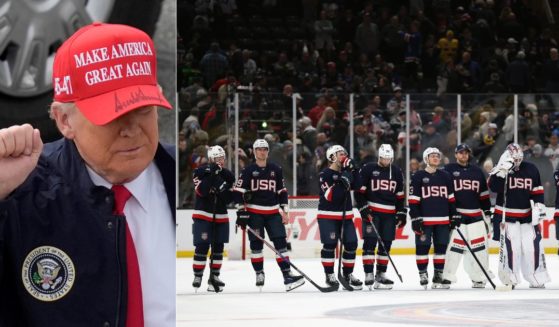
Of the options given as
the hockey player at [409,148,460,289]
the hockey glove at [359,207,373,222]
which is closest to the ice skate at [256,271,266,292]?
the hockey glove at [359,207,373,222]

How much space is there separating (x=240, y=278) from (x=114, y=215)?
12.1 meters

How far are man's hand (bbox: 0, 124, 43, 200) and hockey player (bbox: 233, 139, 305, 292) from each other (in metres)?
10.6

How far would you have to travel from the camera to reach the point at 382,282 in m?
12.5

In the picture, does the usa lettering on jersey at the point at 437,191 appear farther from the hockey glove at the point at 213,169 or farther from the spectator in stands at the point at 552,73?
the spectator in stands at the point at 552,73

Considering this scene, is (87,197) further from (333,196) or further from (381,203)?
(381,203)

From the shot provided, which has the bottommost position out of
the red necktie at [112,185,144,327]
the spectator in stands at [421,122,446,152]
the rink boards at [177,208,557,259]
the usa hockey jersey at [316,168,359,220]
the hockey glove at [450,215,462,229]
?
the rink boards at [177,208,557,259]

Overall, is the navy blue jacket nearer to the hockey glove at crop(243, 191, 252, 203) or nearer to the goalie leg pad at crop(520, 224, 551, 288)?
the hockey glove at crop(243, 191, 252, 203)

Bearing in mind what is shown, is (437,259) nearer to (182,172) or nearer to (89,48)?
(182,172)

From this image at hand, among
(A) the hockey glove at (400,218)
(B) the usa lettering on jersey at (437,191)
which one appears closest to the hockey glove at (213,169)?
(A) the hockey glove at (400,218)

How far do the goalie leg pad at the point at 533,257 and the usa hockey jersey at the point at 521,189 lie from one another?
0.17 meters

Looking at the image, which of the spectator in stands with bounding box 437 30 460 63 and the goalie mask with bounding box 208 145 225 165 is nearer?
the goalie mask with bounding box 208 145 225 165

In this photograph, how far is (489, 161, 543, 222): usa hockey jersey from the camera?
12219 millimetres

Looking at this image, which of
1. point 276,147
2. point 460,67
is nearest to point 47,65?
point 276,147

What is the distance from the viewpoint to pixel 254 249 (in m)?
12.0
